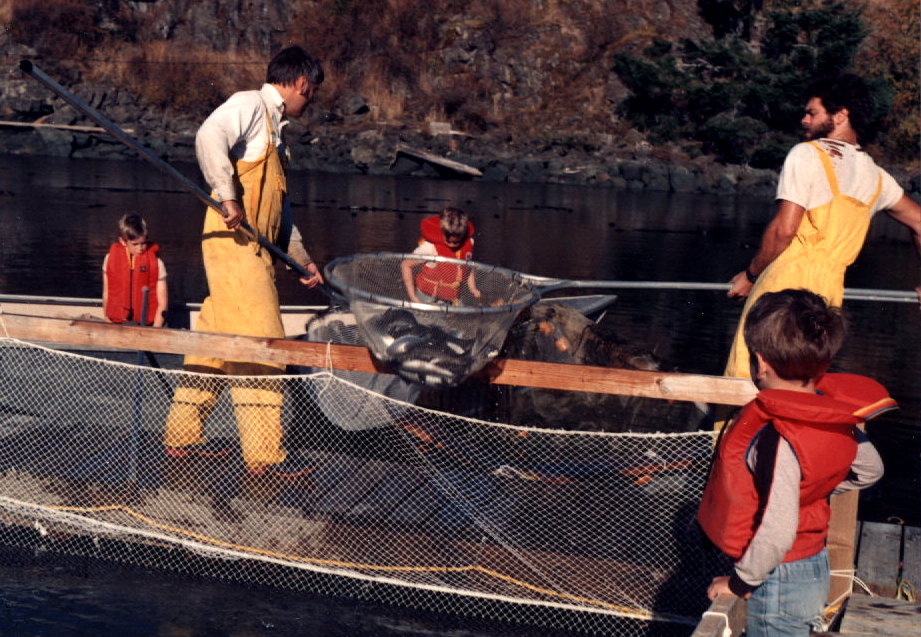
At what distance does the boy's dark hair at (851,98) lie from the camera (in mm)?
4480

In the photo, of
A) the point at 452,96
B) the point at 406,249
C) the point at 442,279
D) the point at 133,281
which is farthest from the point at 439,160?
the point at 442,279

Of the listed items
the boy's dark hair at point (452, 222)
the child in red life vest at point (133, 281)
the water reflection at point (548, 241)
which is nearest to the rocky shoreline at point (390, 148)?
the water reflection at point (548, 241)

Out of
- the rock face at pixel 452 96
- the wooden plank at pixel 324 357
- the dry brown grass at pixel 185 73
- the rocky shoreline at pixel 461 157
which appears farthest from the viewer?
the dry brown grass at pixel 185 73

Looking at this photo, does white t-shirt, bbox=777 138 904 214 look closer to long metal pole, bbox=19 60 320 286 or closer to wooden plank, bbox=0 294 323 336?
long metal pole, bbox=19 60 320 286

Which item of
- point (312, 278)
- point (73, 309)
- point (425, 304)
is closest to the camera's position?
point (425, 304)

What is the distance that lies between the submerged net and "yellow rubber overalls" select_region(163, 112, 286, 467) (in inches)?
2.0

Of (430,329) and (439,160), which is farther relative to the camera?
(439,160)

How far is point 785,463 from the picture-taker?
2.88 meters

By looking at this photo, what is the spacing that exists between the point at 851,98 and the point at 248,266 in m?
2.74

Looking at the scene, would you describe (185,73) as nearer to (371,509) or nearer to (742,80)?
(742,80)

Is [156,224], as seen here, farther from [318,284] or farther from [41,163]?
[318,284]

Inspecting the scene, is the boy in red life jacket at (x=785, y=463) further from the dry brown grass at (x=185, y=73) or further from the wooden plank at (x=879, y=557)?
the dry brown grass at (x=185, y=73)

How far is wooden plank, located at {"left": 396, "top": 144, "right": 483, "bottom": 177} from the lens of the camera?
31969mm

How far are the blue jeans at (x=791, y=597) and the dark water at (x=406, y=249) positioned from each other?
1801 millimetres
